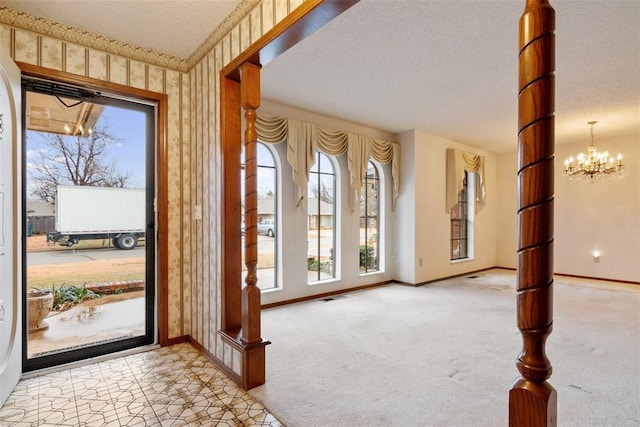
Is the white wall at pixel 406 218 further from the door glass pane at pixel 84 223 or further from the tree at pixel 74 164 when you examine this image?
the tree at pixel 74 164

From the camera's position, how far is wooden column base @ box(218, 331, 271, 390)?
227 centimetres

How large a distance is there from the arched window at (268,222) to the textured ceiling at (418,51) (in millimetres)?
922

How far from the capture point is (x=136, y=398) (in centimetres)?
219

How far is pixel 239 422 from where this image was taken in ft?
6.34

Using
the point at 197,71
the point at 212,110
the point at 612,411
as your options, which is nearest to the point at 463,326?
the point at 612,411

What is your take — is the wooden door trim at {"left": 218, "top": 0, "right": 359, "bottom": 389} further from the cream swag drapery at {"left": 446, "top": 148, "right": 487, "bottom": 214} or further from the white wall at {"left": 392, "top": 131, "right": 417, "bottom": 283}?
the cream swag drapery at {"left": 446, "top": 148, "right": 487, "bottom": 214}

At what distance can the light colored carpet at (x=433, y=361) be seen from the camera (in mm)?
2070

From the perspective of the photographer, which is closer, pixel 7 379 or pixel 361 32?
pixel 7 379

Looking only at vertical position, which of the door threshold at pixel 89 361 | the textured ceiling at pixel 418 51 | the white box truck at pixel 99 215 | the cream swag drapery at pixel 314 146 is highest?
the textured ceiling at pixel 418 51

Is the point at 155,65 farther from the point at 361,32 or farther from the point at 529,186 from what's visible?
the point at 529,186

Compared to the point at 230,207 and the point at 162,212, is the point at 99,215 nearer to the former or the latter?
the point at 162,212

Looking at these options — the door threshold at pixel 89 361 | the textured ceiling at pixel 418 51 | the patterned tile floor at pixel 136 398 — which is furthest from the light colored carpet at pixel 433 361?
the textured ceiling at pixel 418 51

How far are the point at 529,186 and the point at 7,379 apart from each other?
9.81ft

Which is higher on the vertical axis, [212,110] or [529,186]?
[212,110]
